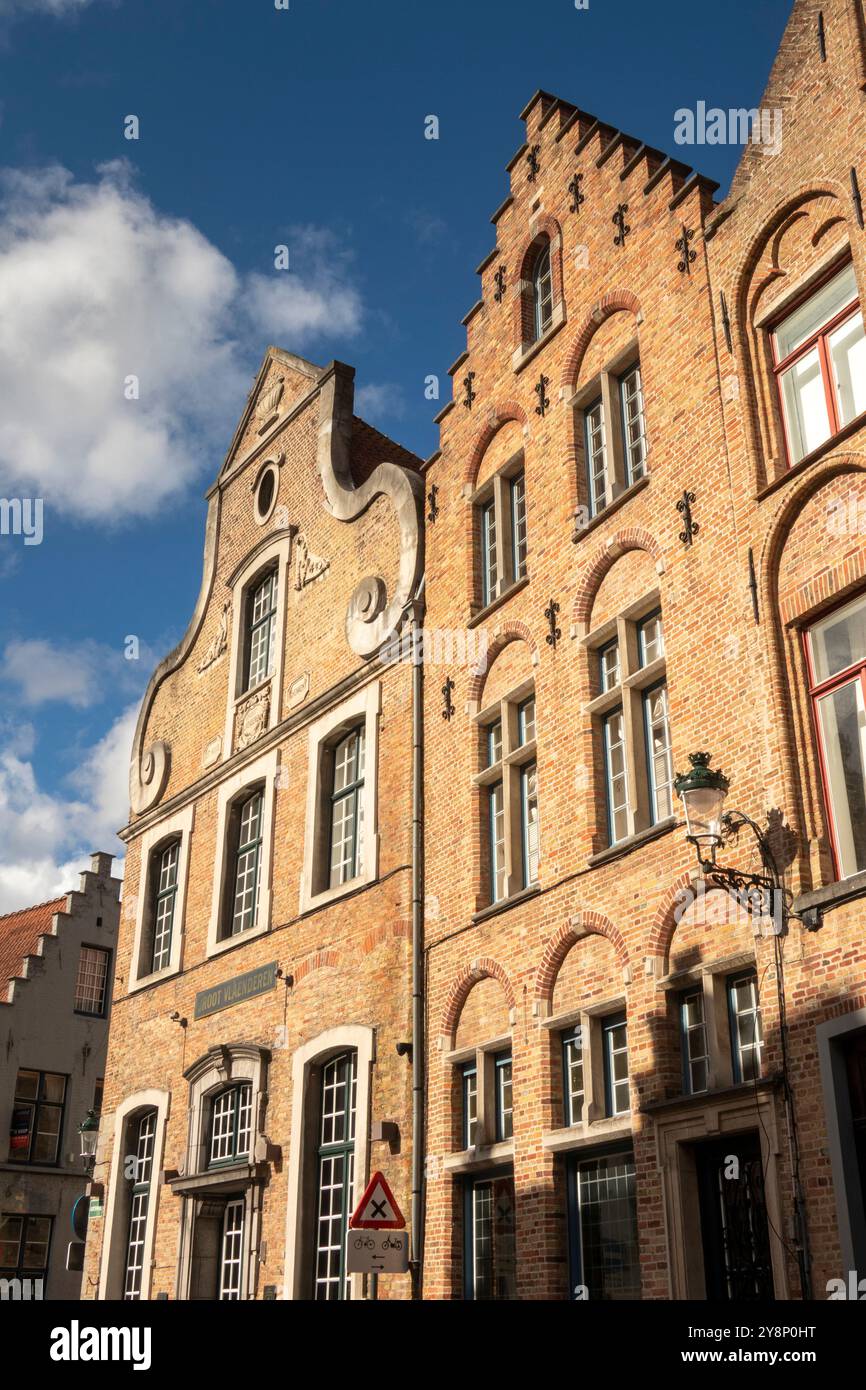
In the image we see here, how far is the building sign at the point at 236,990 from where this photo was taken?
54.1 ft

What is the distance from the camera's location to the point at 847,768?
941 centimetres

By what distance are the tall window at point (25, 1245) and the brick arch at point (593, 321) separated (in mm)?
19266

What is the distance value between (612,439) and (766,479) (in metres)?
2.66

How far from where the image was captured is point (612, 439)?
513 inches

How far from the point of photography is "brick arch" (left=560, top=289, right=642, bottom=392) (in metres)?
13.1

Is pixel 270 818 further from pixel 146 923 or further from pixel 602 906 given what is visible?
pixel 602 906

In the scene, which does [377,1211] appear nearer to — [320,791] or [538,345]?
[320,791]

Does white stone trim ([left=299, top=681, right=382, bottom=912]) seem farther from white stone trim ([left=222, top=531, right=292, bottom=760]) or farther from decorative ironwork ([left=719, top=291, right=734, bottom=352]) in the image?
decorative ironwork ([left=719, top=291, right=734, bottom=352])

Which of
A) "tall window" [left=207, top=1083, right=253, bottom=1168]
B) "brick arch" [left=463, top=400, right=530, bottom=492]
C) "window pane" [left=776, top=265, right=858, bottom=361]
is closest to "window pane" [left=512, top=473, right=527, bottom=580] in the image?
"brick arch" [left=463, top=400, right=530, bottom=492]

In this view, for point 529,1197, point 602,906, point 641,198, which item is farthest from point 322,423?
point 529,1197

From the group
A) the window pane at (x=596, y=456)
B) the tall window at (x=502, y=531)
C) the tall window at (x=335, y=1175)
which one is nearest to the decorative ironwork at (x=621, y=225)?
the window pane at (x=596, y=456)

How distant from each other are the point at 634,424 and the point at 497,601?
2325 millimetres

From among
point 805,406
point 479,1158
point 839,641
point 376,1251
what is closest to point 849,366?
point 805,406

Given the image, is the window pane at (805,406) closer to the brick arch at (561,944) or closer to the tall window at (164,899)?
the brick arch at (561,944)
